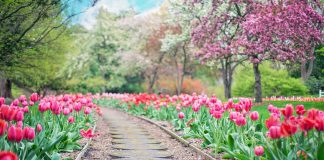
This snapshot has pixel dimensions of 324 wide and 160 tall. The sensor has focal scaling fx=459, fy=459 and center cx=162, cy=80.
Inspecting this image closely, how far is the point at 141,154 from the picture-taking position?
32.5ft

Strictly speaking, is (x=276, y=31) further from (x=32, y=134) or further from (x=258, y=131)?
(x=32, y=134)

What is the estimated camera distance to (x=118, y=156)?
31.6ft

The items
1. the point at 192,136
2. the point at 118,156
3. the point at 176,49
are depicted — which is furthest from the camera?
the point at 176,49

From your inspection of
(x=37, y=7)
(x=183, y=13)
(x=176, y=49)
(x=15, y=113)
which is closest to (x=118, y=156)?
(x=15, y=113)

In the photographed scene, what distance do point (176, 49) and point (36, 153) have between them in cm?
3166

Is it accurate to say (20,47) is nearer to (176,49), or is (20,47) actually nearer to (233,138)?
(233,138)

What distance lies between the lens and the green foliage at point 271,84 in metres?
29.5

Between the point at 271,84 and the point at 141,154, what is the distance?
2218 cm

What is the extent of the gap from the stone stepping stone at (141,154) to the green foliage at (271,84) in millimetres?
20386

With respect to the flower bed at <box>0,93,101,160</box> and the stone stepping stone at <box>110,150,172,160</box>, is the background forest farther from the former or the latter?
the flower bed at <box>0,93,101,160</box>

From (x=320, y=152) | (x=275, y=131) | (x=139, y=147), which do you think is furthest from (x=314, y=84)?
(x=320, y=152)

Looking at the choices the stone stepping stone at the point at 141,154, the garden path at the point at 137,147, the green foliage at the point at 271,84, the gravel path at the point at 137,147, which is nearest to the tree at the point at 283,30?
the gravel path at the point at 137,147

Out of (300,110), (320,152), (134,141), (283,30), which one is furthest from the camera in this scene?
(283,30)

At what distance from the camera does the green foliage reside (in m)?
29.5
